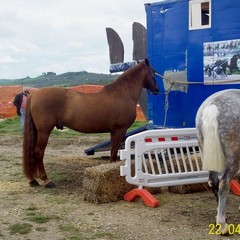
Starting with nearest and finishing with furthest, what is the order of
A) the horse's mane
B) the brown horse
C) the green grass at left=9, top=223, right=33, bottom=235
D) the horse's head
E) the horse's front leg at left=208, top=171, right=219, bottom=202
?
the green grass at left=9, top=223, right=33, bottom=235 → the horse's front leg at left=208, top=171, right=219, bottom=202 → the brown horse → the horse's mane → the horse's head

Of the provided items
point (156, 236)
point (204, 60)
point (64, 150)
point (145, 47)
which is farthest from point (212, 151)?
point (64, 150)

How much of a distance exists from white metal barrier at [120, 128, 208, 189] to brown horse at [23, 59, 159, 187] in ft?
3.85

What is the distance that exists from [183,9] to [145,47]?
1779 mm

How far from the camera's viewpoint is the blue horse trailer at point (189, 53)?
753 centimetres

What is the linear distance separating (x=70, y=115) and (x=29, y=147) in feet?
2.82

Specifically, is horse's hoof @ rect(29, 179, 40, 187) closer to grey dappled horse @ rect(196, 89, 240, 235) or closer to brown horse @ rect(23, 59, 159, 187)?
brown horse @ rect(23, 59, 159, 187)

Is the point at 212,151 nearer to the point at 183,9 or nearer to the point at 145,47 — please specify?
the point at 183,9

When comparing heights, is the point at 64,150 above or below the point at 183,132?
below

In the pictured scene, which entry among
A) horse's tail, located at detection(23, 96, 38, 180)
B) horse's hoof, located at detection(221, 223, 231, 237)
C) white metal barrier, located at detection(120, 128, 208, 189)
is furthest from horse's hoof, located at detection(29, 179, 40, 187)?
horse's hoof, located at detection(221, 223, 231, 237)

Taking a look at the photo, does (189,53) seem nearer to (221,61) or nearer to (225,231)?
(221,61)

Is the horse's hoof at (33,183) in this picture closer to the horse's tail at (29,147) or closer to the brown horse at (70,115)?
the brown horse at (70,115)

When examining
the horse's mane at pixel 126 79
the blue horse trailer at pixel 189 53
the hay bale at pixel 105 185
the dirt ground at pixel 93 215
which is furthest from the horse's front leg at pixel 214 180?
the horse's mane at pixel 126 79

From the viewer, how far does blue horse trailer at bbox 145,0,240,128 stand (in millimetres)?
7531

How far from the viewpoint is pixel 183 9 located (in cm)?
821
